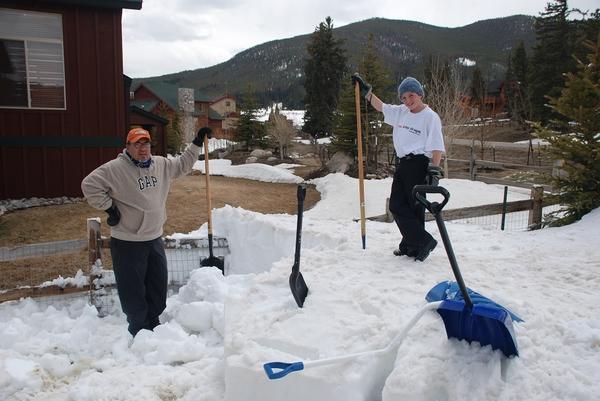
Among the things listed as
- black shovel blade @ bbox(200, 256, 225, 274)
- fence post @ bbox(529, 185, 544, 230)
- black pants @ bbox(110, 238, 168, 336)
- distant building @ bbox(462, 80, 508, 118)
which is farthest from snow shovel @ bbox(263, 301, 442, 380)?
distant building @ bbox(462, 80, 508, 118)

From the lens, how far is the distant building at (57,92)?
34.0 feet

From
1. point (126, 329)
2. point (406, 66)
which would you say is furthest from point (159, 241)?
point (406, 66)

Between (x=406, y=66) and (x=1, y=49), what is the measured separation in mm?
140036

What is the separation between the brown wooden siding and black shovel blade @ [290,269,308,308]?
29.3 ft

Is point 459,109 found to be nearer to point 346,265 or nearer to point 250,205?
point 250,205

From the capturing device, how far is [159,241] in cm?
458

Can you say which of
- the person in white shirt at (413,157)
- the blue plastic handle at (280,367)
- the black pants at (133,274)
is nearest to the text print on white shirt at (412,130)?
the person in white shirt at (413,157)

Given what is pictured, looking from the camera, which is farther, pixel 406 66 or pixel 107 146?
pixel 406 66

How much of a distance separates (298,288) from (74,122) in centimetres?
923

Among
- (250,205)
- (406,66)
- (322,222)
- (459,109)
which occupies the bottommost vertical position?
(250,205)

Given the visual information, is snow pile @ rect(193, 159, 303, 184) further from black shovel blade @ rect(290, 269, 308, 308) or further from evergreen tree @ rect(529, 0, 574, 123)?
evergreen tree @ rect(529, 0, 574, 123)

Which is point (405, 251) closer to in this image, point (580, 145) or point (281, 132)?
point (580, 145)

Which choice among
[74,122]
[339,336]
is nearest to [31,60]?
[74,122]

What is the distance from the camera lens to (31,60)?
10484 millimetres
